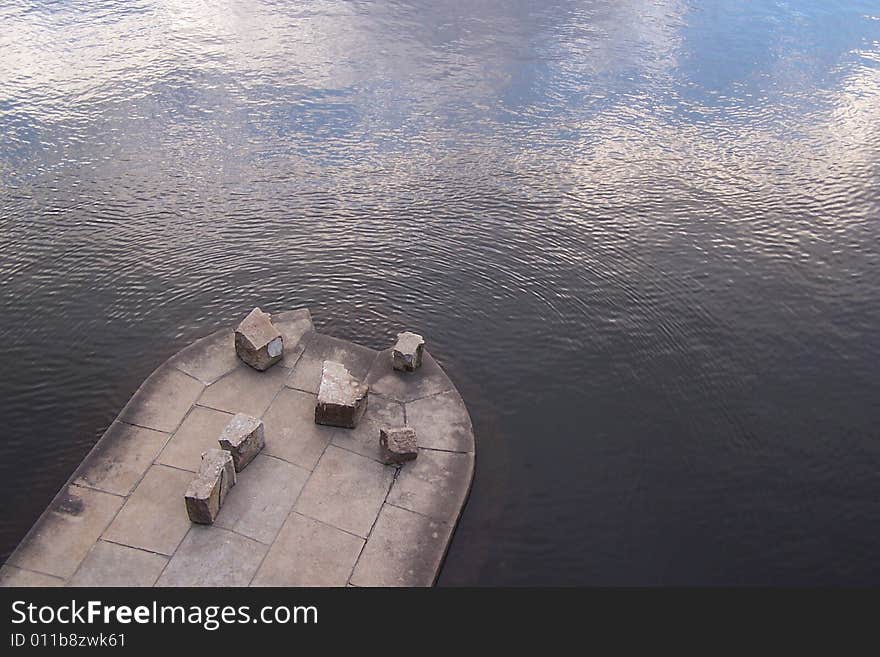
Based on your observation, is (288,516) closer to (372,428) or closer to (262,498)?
(262,498)

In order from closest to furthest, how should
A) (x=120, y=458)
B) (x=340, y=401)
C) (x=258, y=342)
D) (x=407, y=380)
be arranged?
(x=120, y=458)
(x=340, y=401)
(x=258, y=342)
(x=407, y=380)

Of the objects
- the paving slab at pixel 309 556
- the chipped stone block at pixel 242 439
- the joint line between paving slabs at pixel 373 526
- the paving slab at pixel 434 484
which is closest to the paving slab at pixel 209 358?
the chipped stone block at pixel 242 439

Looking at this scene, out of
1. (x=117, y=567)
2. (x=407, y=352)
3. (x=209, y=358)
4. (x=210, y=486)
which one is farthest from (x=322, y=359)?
(x=117, y=567)

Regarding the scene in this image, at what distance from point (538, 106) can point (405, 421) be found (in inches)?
730

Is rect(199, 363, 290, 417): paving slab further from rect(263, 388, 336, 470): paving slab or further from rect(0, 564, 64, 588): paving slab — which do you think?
rect(0, 564, 64, 588): paving slab

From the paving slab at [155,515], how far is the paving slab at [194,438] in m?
0.23

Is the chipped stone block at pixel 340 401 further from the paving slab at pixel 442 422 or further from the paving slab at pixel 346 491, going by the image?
the paving slab at pixel 442 422

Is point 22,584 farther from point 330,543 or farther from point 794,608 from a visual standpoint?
point 794,608

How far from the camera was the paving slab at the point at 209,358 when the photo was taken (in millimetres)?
16234

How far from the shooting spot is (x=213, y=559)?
1259 cm

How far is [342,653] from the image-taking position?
11.5m

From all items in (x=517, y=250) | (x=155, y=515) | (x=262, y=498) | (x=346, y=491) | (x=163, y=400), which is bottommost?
(x=346, y=491)

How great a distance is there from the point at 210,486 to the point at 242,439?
1.29m

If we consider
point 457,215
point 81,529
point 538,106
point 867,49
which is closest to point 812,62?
point 867,49
